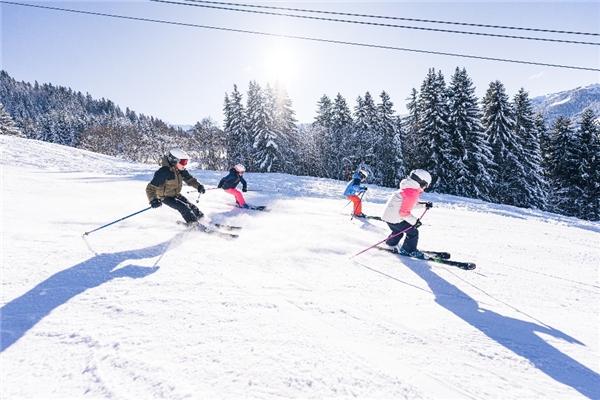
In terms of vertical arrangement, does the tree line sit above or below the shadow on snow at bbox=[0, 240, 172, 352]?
above

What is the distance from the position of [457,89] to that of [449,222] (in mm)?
25033

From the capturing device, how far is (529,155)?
29.5 metres

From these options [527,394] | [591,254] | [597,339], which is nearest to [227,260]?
[527,394]

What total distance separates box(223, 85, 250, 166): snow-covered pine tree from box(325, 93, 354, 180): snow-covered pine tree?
36.6 ft

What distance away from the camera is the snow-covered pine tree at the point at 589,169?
2855 centimetres

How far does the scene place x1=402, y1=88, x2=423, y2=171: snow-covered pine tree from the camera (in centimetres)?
Result: 3121

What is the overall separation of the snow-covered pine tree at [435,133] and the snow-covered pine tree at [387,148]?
4.92m

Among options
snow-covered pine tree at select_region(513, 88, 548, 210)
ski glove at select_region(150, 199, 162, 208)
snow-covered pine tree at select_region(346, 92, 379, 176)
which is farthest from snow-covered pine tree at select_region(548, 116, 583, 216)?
ski glove at select_region(150, 199, 162, 208)

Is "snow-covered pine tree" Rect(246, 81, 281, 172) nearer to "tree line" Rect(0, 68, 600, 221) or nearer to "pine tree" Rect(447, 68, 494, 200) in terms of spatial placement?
"tree line" Rect(0, 68, 600, 221)

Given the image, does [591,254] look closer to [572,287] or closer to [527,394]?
[572,287]

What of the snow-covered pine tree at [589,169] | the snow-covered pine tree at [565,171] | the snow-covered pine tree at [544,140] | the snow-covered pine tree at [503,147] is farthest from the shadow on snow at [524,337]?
the snow-covered pine tree at [544,140]

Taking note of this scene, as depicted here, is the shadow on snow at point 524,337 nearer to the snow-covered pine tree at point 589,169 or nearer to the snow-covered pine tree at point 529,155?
the snow-covered pine tree at point 529,155

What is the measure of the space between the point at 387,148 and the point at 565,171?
18.0 metres

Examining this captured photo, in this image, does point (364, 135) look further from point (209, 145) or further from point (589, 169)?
point (209, 145)
